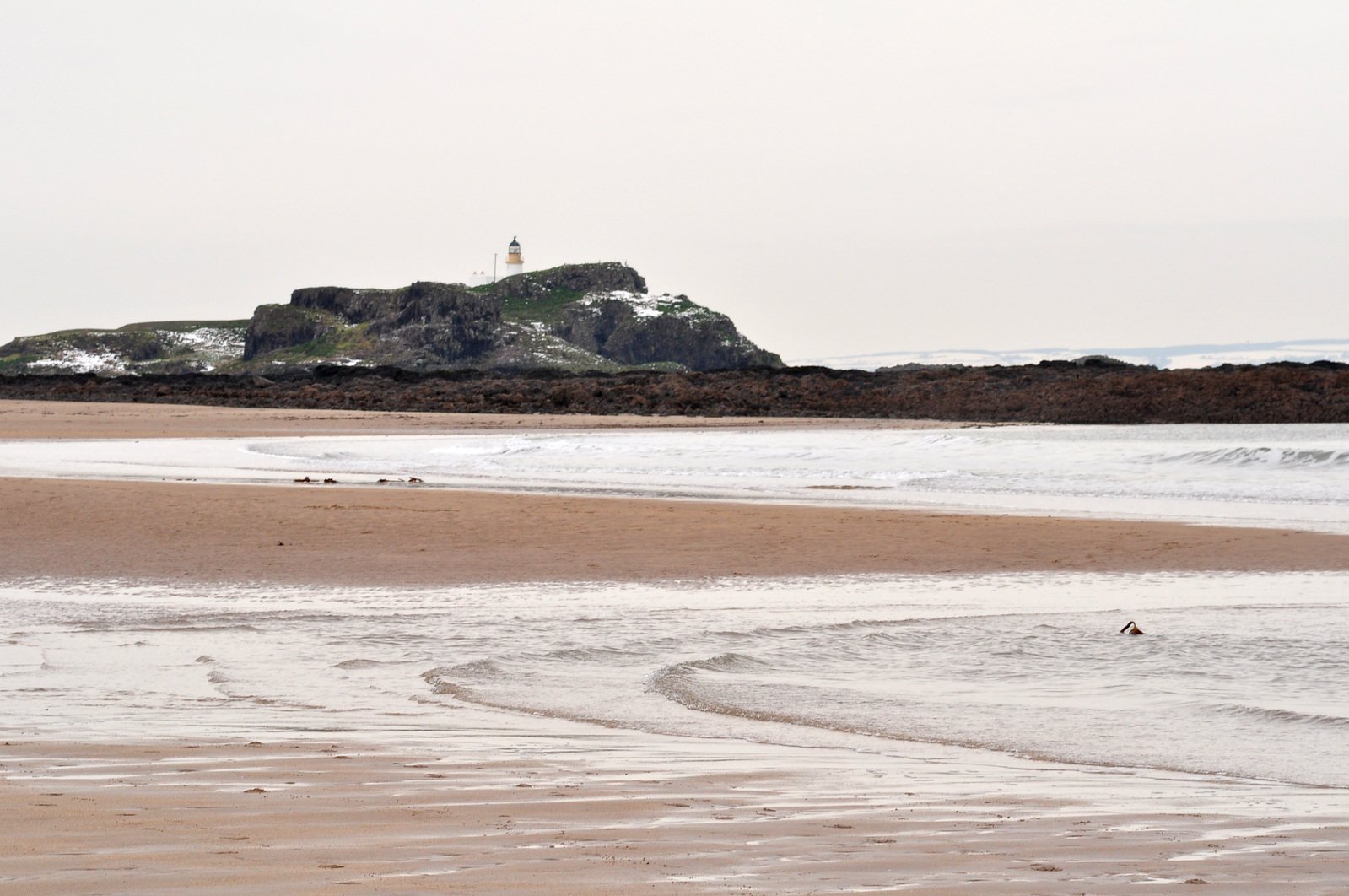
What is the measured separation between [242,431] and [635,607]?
113ft

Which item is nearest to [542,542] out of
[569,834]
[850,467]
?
[569,834]

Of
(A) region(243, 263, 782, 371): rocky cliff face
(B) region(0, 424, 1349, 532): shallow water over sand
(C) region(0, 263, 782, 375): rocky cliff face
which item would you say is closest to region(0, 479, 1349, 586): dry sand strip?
(B) region(0, 424, 1349, 532): shallow water over sand

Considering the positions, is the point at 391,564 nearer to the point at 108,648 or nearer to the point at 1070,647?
the point at 108,648

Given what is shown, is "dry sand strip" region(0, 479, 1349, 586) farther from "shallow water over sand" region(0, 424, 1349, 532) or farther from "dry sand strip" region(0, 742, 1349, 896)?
"dry sand strip" region(0, 742, 1349, 896)

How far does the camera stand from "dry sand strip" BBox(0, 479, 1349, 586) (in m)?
12.5

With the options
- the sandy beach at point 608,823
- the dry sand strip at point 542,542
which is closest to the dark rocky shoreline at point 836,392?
the dry sand strip at point 542,542

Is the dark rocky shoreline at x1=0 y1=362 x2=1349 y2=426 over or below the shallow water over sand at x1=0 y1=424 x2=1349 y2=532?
over

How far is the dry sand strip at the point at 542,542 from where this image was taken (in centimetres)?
1248

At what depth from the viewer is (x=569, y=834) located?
411 cm

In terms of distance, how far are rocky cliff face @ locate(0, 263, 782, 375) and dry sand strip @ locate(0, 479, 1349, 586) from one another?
14679 centimetres

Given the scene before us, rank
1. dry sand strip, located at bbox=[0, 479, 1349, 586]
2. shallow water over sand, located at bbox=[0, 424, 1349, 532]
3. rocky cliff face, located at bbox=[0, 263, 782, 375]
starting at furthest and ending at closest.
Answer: rocky cliff face, located at bbox=[0, 263, 782, 375] < shallow water over sand, located at bbox=[0, 424, 1349, 532] < dry sand strip, located at bbox=[0, 479, 1349, 586]

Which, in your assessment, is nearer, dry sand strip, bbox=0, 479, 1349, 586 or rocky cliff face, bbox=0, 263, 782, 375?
dry sand strip, bbox=0, 479, 1349, 586

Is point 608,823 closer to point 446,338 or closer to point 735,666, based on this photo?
point 735,666

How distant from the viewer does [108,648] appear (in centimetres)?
807
